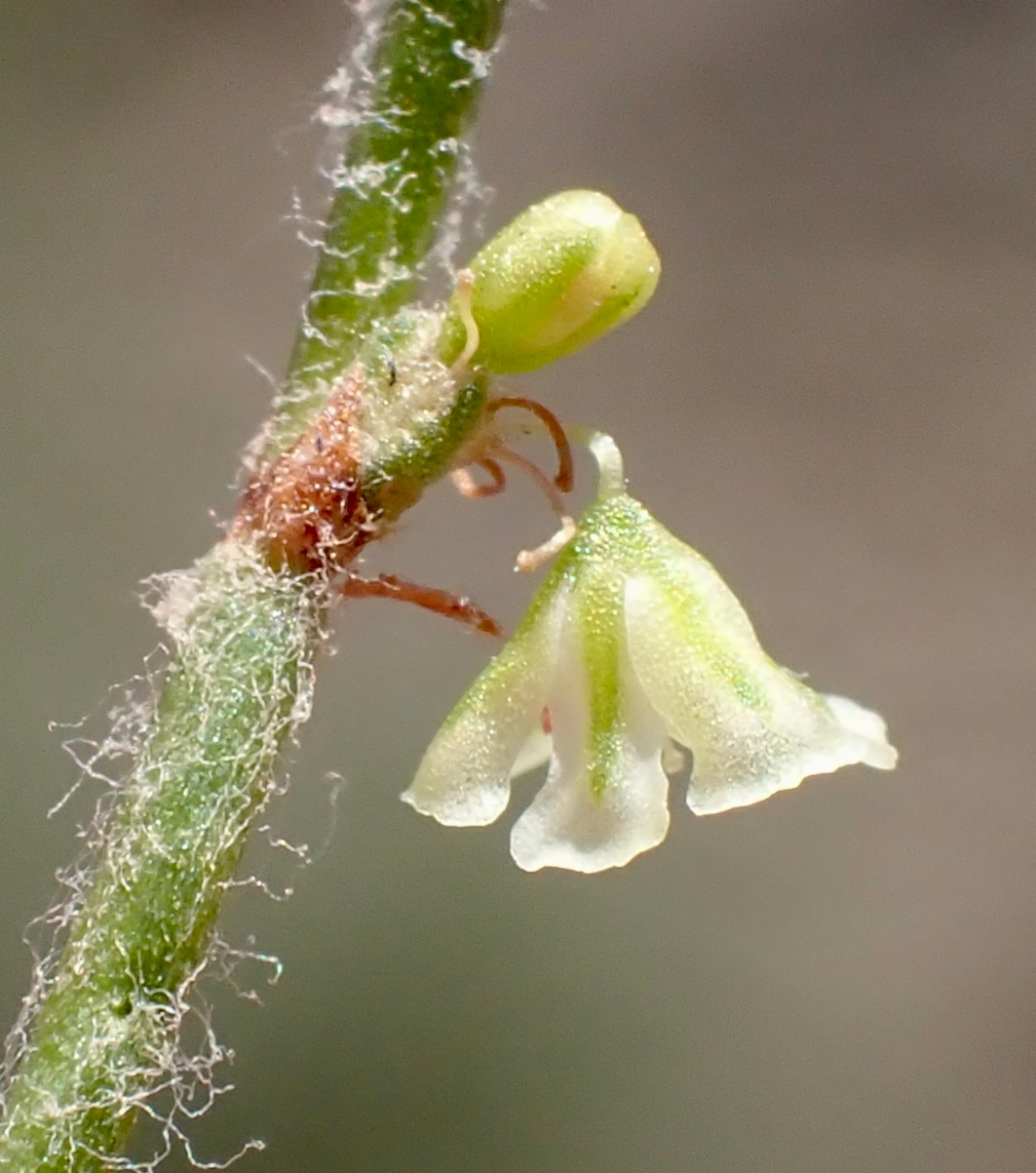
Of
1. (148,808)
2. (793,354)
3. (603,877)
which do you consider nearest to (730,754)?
(148,808)

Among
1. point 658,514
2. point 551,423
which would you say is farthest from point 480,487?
point 658,514

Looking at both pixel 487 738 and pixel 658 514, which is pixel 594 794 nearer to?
pixel 487 738

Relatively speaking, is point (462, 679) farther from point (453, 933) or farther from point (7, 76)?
point (7, 76)

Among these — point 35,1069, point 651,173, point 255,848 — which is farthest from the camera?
point 651,173

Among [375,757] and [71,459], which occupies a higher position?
[71,459]

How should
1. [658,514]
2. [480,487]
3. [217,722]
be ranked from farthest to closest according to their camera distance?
1. [658,514]
2. [480,487]
3. [217,722]

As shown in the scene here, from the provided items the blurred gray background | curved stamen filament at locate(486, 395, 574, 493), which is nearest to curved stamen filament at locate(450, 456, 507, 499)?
curved stamen filament at locate(486, 395, 574, 493)

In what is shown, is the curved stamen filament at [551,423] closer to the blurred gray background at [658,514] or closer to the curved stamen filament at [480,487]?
the curved stamen filament at [480,487]
